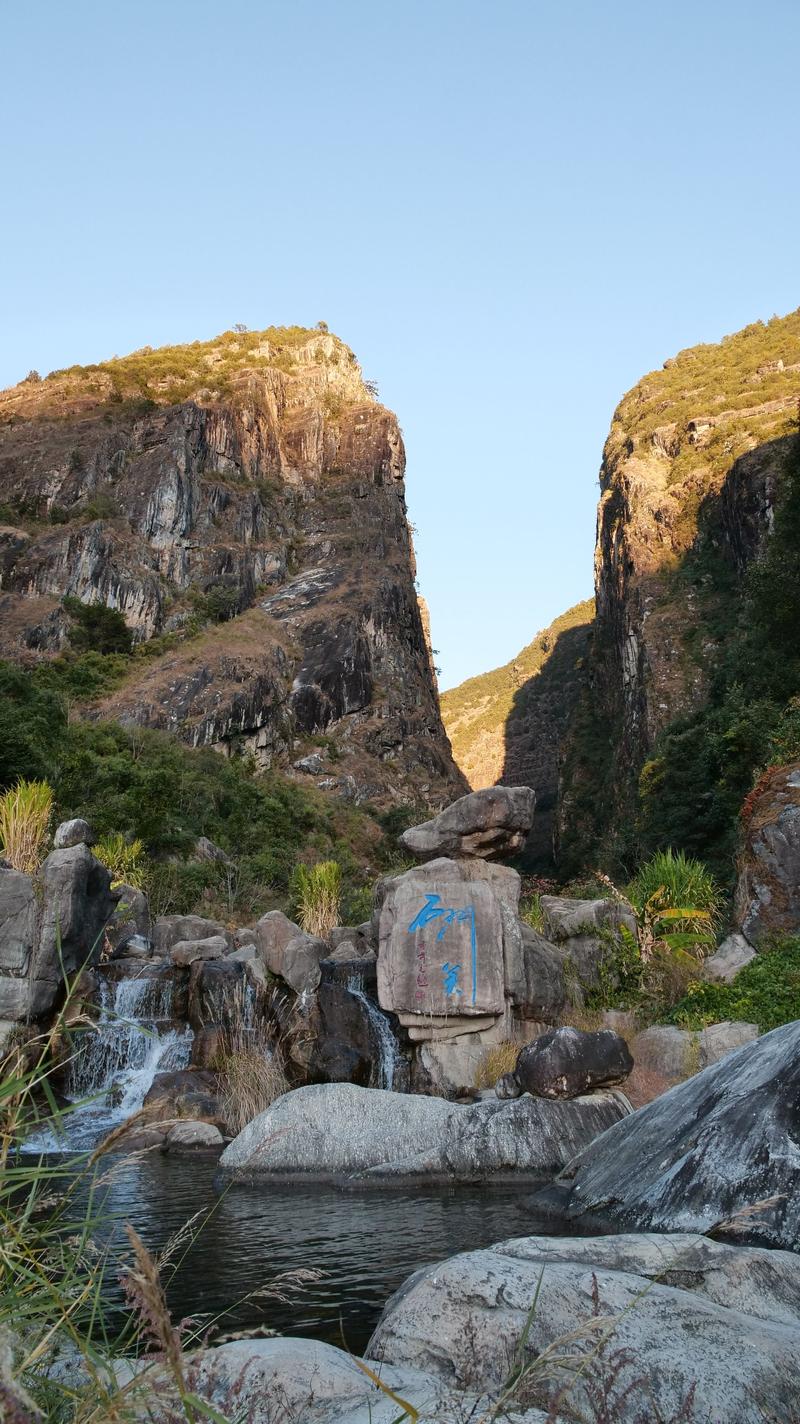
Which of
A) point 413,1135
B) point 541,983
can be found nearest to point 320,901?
point 541,983

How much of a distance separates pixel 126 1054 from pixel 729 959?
8.99 m

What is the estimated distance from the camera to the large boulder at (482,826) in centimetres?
1343

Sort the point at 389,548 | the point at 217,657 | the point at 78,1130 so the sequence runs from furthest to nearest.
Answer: the point at 389,548 → the point at 217,657 → the point at 78,1130

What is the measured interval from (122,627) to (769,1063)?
52403mm

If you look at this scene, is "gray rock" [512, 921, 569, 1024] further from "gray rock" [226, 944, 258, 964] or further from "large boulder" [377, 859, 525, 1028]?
"gray rock" [226, 944, 258, 964]

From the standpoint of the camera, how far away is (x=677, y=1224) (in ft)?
18.0

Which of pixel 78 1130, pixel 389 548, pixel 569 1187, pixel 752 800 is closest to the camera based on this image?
pixel 569 1187

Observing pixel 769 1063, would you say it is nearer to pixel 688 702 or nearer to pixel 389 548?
pixel 688 702

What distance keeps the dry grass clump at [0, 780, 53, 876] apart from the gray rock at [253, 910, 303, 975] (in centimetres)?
369

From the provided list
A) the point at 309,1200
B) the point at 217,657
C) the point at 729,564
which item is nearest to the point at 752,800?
the point at 309,1200

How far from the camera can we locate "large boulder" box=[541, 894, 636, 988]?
13.2 metres

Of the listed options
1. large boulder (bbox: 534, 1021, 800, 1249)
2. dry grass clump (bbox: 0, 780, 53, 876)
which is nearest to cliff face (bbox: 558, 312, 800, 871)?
dry grass clump (bbox: 0, 780, 53, 876)

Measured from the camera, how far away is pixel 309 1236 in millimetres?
6551

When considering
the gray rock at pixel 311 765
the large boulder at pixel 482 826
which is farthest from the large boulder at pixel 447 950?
the gray rock at pixel 311 765
